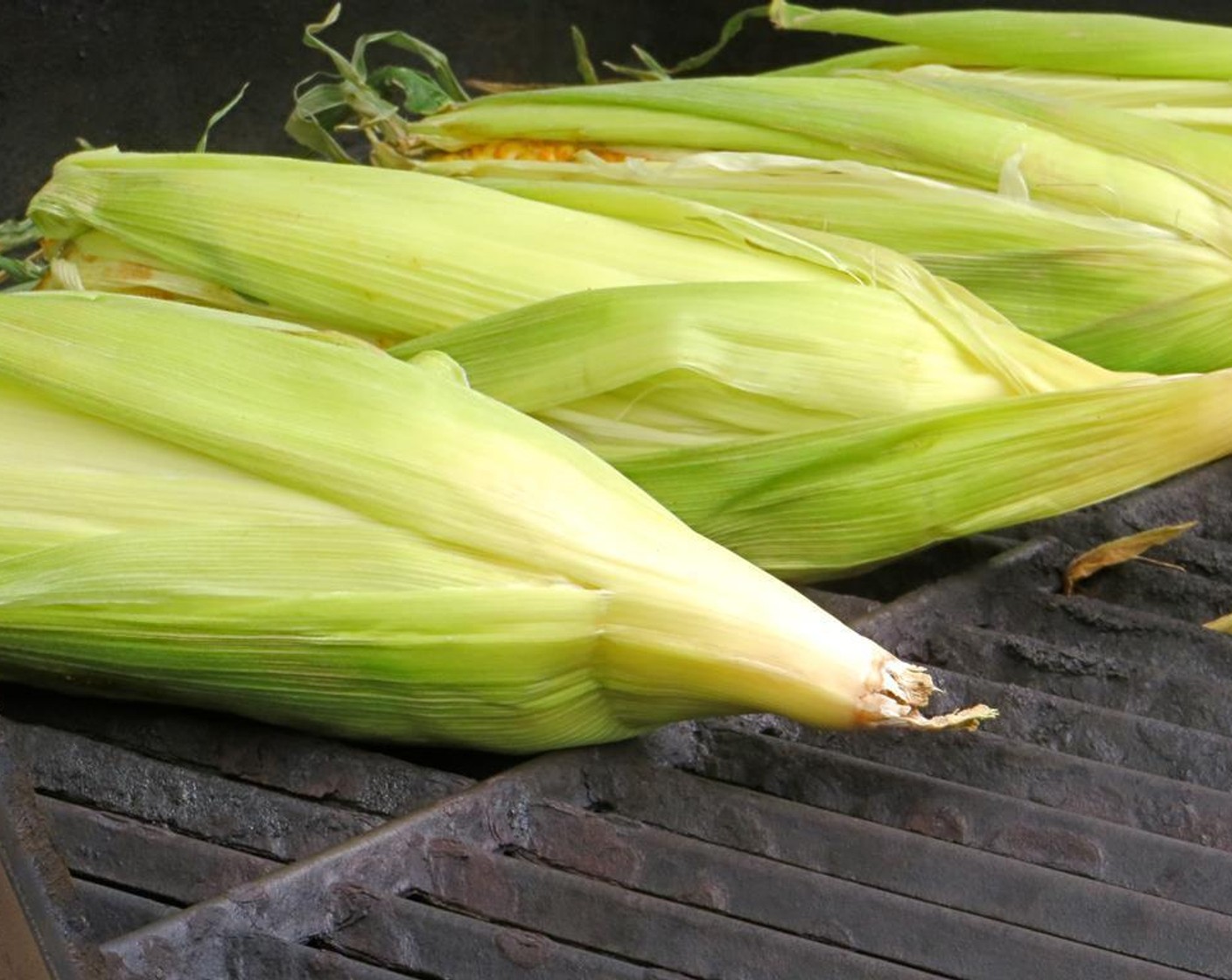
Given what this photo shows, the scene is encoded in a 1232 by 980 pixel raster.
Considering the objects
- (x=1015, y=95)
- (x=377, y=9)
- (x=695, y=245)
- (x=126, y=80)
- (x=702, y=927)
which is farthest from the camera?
(x=377, y=9)

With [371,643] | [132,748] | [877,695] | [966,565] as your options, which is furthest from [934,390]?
[132,748]

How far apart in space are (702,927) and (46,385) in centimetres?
65

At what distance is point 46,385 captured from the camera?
125 centimetres

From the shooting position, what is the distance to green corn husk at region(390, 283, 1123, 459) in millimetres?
1358

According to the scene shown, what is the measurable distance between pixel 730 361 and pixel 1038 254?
354 mm

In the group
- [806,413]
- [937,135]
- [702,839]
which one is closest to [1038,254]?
[937,135]

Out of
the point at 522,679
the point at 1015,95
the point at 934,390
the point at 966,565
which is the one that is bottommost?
the point at 522,679

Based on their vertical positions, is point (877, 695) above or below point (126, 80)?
below

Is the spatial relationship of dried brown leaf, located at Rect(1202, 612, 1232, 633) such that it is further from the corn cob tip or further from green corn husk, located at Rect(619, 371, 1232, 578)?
the corn cob tip

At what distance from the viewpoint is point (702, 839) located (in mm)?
1117

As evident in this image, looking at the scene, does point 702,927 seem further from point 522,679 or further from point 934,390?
point 934,390

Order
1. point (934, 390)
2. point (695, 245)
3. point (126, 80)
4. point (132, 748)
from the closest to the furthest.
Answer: point (132, 748) < point (934, 390) < point (695, 245) < point (126, 80)

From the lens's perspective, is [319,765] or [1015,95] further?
[1015,95]

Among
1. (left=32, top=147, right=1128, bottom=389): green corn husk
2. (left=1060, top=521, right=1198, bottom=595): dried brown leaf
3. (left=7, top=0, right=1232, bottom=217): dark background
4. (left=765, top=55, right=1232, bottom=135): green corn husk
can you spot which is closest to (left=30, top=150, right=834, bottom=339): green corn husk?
(left=32, top=147, right=1128, bottom=389): green corn husk
